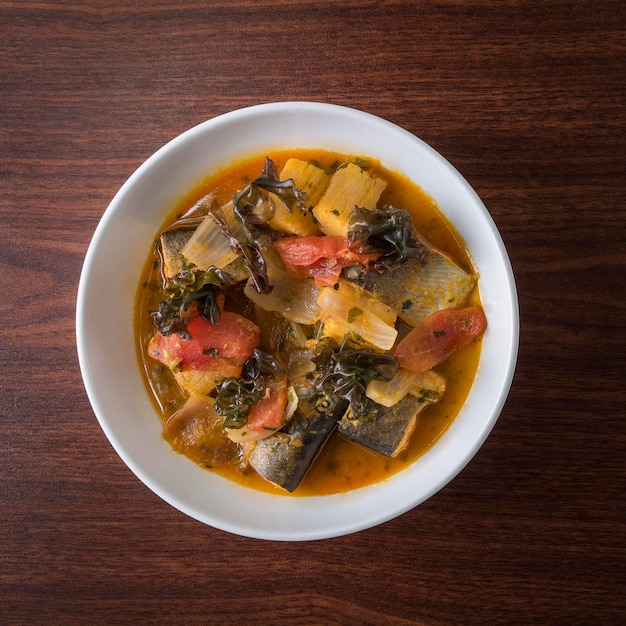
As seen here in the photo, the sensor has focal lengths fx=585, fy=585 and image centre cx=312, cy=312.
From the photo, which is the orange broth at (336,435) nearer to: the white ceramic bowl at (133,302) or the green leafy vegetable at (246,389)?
the white ceramic bowl at (133,302)

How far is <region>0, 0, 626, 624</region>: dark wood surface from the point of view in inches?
111

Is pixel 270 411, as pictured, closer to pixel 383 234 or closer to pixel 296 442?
pixel 296 442

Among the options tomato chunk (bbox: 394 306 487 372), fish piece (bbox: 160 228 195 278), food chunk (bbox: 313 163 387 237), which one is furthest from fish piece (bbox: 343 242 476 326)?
fish piece (bbox: 160 228 195 278)

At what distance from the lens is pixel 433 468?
2619 mm

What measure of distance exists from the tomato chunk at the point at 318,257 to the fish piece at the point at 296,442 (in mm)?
516

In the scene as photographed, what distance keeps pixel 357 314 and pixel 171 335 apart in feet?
2.69

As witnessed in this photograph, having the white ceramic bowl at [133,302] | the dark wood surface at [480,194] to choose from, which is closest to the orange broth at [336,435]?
the white ceramic bowl at [133,302]

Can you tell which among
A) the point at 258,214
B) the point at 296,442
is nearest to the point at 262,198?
the point at 258,214

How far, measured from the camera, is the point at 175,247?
2.65 meters

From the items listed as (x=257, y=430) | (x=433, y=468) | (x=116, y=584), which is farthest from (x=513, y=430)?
(x=116, y=584)

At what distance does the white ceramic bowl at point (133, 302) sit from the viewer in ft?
7.94

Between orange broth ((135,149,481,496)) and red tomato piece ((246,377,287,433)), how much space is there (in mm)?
331

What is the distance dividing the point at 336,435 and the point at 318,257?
892 mm

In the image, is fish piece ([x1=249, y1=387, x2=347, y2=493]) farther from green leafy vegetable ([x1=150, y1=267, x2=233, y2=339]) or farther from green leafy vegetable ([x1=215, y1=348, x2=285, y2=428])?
green leafy vegetable ([x1=150, y1=267, x2=233, y2=339])
